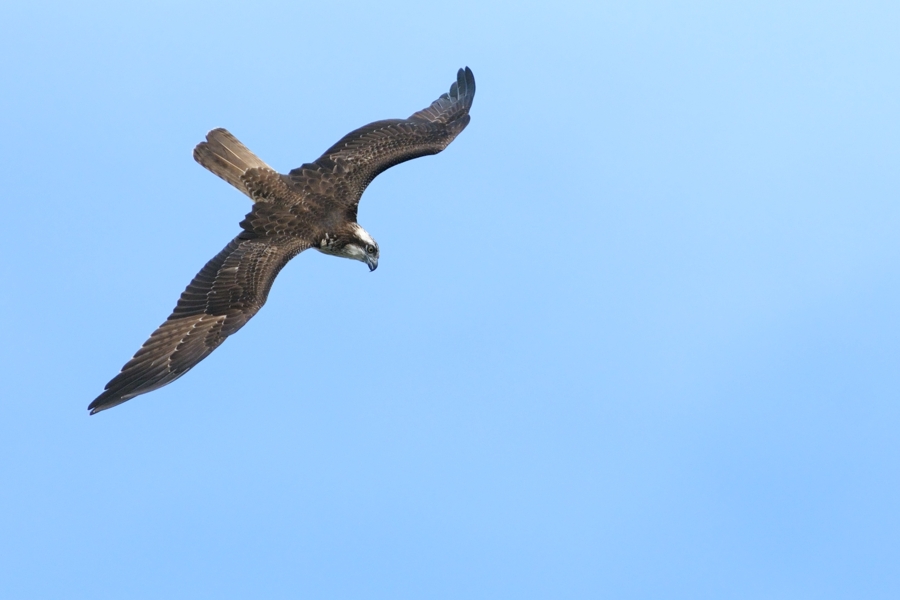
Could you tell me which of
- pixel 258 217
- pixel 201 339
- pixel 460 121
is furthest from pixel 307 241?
pixel 460 121

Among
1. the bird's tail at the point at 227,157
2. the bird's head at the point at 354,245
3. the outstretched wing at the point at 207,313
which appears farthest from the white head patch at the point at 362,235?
the bird's tail at the point at 227,157

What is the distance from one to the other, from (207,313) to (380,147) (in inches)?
164

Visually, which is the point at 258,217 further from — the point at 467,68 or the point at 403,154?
the point at 467,68

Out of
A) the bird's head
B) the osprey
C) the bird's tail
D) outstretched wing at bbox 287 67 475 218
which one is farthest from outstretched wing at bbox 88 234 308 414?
outstretched wing at bbox 287 67 475 218

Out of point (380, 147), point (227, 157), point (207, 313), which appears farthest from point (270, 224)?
point (380, 147)

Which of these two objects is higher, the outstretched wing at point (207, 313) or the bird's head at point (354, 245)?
the bird's head at point (354, 245)

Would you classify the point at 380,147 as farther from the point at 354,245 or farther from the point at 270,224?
the point at 270,224

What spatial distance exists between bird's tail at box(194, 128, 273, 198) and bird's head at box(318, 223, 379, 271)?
1.35 metres

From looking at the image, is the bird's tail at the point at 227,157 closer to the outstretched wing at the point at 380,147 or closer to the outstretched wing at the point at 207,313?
the outstretched wing at the point at 380,147

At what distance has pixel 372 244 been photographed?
1875cm

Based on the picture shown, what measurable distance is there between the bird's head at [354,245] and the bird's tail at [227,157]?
135 centimetres

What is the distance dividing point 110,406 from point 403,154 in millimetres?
6243

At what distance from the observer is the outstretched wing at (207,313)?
16219mm

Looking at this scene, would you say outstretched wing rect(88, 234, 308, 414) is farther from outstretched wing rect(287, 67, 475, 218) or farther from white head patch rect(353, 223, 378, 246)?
outstretched wing rect(287, 67, 475, 218)
